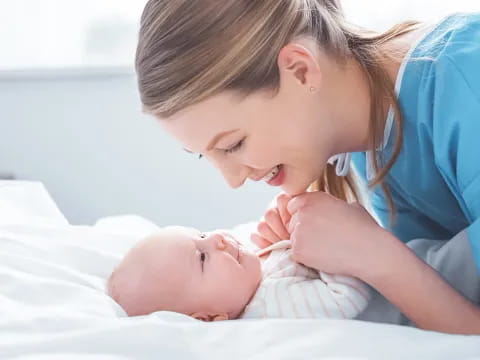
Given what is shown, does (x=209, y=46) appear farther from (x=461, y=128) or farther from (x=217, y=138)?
(x=461, y=128)

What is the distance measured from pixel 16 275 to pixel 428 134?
0.66 meters

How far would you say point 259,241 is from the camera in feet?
4.37

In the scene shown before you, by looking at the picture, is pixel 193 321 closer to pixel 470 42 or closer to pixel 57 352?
pixel 57 352

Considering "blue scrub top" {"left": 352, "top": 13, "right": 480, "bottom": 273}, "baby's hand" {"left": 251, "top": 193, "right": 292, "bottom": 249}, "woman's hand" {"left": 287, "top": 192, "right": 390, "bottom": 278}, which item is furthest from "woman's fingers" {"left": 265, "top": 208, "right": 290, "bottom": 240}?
"blue scrub top" {"left": 352, "top": 13, "right": 480, "bottom": 273}

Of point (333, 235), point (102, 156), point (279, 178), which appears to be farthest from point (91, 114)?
point (333, 235)

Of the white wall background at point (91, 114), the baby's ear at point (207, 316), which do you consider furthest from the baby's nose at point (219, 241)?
the white wall background at point (91, 114)

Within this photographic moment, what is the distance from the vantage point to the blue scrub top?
40.6 inches

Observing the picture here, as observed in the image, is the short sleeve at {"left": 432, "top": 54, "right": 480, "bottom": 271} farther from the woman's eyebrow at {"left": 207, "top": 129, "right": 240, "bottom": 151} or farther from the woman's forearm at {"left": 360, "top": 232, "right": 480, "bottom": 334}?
the woman's eyebrow at {"left": 207, "top": 129, "right": 240, "bottom": 151}

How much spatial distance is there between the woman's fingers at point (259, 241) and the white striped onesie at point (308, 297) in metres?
0.14

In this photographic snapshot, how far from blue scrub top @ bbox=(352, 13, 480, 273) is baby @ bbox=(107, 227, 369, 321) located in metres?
0.23

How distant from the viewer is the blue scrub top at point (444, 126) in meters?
1.03

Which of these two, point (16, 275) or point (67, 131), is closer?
point (16, 275)

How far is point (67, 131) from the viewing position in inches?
89.8

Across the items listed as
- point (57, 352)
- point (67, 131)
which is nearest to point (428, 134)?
point (57, 352)
